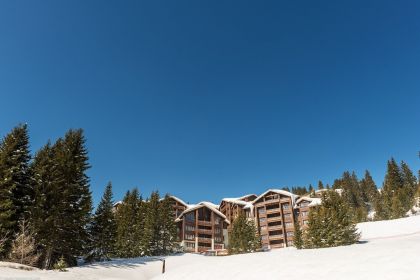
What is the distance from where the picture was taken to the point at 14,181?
3191 centimetres

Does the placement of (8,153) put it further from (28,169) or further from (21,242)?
(21,242)

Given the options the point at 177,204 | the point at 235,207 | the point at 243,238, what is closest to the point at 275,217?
the point at 235,207

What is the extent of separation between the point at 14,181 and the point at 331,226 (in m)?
39.0

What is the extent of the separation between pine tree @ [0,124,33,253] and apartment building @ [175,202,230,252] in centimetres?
5141

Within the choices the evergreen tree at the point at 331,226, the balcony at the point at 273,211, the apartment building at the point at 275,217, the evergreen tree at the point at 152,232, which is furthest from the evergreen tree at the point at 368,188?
the evergreen tree at the point at 152,232

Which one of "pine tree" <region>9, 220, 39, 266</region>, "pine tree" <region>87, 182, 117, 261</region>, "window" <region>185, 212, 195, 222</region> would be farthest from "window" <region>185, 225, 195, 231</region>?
"pine tree" <region>9, 220, 39, 266</region>

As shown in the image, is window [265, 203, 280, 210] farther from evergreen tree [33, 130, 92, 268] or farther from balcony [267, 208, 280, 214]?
evergreen tree [33, 130, 92, 268]

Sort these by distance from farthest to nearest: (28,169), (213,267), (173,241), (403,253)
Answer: (173,241)
(28,169)
(213,267)
(403,253)

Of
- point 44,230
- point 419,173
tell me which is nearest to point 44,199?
point 44,230

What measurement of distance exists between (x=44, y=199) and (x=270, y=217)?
225 ft

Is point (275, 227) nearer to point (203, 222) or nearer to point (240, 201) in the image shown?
point (240, 201)

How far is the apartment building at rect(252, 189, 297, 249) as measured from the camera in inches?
3339

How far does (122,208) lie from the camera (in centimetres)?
6291

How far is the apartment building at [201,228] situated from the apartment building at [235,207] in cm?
449
